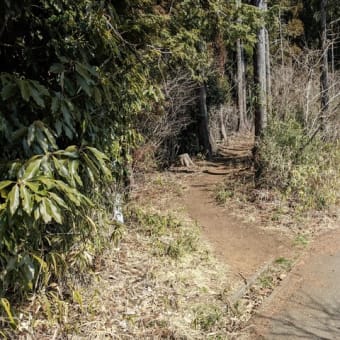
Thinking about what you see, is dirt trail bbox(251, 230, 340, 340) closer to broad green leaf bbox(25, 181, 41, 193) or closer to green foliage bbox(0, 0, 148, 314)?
green foliage bbox(0, 0, 148, 314)

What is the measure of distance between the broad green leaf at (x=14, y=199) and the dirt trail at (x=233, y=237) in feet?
10.6

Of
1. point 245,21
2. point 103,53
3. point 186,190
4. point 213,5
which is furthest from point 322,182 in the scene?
point 103,53

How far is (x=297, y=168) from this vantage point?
739cm

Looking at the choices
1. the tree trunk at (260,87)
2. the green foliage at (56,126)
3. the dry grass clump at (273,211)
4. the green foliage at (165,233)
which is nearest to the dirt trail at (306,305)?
the dry grass clump at (273,211)

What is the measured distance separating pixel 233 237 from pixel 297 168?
2.14m

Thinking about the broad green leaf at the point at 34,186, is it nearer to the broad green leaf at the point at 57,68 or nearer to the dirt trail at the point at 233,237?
the broad green leaf at the point at 57,68

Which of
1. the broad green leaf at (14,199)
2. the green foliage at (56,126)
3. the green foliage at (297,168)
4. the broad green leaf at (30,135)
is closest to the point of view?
the broad green leaf at (14,199)

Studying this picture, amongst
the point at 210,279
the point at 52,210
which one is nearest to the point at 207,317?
the point at 210,279

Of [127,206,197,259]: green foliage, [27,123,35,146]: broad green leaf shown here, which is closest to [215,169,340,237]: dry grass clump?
[127,206,197,259]: green foliage

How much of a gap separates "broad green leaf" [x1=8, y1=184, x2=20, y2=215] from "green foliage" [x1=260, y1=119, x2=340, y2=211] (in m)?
5.50

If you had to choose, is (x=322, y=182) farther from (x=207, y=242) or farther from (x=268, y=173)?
(x=207, y=242)

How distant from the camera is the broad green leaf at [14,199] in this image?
2139 millimetres

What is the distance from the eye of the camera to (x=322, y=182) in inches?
293

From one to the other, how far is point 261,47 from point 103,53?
5.38 meters
